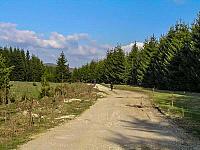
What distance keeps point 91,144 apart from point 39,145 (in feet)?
6.36

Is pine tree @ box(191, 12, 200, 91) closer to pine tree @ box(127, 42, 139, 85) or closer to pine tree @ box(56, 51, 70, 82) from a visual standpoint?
pine tree @ box(127, 42, 139, 85)

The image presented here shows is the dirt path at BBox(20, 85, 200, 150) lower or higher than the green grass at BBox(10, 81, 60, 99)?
lower

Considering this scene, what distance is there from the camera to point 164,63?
71688 mm

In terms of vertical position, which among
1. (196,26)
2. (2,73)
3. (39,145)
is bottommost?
(39,145)

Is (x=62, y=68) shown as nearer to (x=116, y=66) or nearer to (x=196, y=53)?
(x=116, y=66)

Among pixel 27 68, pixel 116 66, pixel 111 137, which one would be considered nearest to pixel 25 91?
pixel 116 66

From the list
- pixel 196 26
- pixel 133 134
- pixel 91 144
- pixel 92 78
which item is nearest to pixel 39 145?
pixel 91 144

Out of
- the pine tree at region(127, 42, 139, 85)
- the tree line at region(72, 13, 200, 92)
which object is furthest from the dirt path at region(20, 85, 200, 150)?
the pine tree at region(127, 42, 139, 85)

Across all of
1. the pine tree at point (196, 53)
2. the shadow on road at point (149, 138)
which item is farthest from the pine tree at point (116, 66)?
the shadow on road at point (149, 138)

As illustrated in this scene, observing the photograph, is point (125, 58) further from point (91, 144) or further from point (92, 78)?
point (91, 144)

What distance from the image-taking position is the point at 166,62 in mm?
70562

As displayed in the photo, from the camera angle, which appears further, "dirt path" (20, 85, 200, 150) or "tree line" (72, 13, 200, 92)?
"tree line" (72, 13, 200, 92)

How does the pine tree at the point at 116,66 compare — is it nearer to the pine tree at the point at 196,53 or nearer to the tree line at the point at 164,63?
the tree line at the point at 164,63

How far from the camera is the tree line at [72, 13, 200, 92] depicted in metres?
62.0
